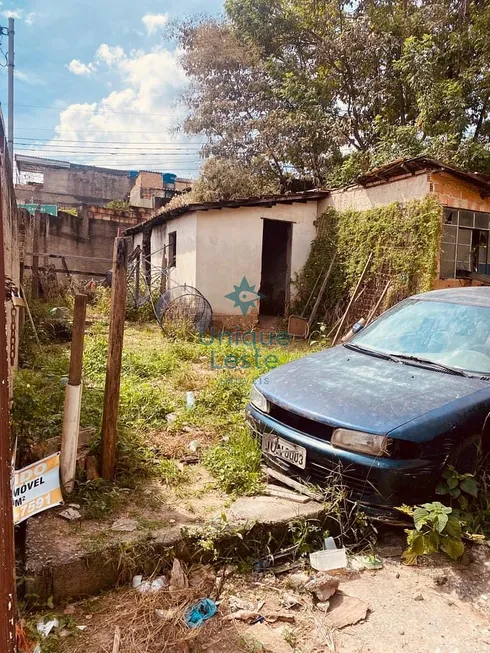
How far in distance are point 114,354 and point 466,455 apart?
2420 millimetres

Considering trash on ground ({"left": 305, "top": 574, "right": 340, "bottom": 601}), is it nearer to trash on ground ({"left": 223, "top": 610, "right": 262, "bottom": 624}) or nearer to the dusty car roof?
trash on ground ({"left": 223, "top": 610, "right": 262, "bottom": 624})

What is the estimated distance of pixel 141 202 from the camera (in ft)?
81.9

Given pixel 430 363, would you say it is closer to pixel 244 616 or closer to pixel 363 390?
pixel 363 390

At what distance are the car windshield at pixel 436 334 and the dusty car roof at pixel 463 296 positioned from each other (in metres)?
0.05

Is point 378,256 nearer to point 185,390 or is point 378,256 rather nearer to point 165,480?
point 185,390

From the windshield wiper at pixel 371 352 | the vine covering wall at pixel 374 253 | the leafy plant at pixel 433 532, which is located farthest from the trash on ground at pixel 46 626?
the vine covering wall at pixel 374 253

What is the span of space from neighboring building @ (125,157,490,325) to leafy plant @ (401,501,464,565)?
7387mm

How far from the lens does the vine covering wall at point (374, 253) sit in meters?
8.93

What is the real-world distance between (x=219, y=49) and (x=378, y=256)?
36.2ft

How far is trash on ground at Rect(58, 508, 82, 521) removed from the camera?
274 cm

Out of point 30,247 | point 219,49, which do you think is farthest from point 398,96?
point 30,247

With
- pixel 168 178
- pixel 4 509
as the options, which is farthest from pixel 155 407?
pixel 168 178

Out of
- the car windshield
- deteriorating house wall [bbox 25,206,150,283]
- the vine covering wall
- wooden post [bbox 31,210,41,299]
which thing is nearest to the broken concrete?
the car windshield

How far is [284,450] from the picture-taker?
318 cm
